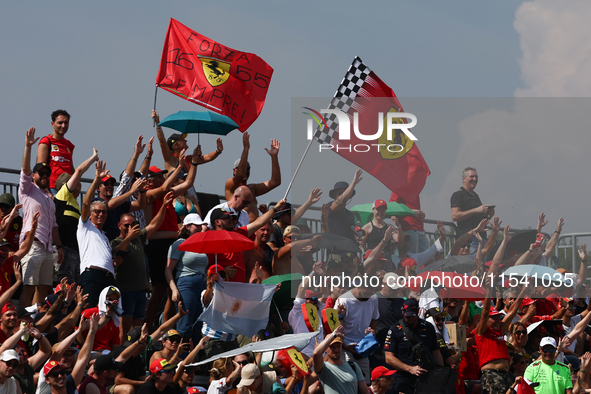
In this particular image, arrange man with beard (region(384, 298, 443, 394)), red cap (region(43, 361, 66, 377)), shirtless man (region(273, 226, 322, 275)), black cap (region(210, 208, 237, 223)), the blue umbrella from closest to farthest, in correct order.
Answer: red cap (region(43, 361, 66, 377))
man with beard (region(384, 298, 443, 394))
black cap (region(210, 208, 237, 223))
shirtless man (region(273, 226, 322, 275))
the blue umbrella

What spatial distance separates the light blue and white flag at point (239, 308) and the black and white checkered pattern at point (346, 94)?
3.16 meters

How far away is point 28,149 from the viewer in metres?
11.6

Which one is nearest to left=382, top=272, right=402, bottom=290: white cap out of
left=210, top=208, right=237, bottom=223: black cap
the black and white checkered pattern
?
the black and white checkered pattern

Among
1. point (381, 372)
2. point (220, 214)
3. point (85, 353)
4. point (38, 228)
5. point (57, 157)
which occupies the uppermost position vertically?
point (57, 157)

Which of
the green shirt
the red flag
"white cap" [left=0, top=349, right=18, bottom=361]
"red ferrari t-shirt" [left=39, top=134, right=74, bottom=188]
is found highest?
the red flag

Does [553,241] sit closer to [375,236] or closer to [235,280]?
[375,236]

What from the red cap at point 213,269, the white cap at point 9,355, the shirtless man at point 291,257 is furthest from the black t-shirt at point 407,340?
the white cap at point 9,355

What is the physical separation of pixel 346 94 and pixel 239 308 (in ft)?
15.1

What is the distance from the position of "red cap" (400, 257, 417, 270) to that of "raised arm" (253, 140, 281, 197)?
2354 millimetres

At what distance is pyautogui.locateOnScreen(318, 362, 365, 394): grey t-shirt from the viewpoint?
36.9 feet

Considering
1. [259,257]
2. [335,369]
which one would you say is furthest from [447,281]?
[259,257]

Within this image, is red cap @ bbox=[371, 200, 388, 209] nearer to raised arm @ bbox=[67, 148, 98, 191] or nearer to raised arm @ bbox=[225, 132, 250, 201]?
raised arm @ bbox=[225, 132, 250, 201]

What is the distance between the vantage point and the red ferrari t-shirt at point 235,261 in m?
11.9

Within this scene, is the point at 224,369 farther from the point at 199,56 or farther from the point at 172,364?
the point at 199,56
